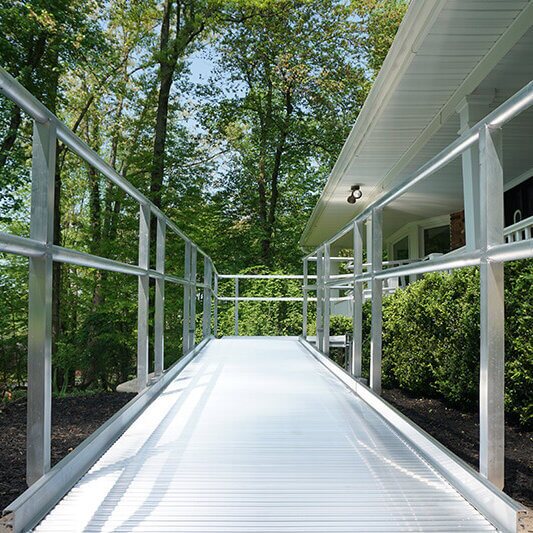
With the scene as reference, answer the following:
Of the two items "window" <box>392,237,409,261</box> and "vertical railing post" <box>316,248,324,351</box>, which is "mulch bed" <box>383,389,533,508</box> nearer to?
"vertical railing post" <box>316,248,324,351</box>

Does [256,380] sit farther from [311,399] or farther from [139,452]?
[139,452]

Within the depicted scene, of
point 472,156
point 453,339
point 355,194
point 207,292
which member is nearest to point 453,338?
point 453,339

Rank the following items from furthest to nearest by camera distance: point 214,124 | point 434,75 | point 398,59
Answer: point 214,124, point 434,75, point 398,59

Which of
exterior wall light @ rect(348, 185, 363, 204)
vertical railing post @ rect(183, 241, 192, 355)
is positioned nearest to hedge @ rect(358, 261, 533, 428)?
vertical railing post @ rect(183, 241, 192, 355)

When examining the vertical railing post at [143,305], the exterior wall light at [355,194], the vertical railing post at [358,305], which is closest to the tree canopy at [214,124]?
the exterior wall light at [355,194]

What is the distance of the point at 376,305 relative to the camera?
10.4 ft

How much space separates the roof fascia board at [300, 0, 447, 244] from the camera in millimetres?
4234

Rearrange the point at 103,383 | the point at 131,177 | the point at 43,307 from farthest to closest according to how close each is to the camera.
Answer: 1. the point at 131,177
2. the point at 103,383
3. the point at 43,307

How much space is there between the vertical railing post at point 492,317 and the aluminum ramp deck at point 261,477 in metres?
0.18

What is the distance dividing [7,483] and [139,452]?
6.47ft

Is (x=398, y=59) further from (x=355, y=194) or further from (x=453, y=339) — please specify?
(x=355, y=194)

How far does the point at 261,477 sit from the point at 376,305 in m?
1.38

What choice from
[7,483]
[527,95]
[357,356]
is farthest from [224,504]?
[7,483]

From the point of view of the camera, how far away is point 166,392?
12.1 feet
